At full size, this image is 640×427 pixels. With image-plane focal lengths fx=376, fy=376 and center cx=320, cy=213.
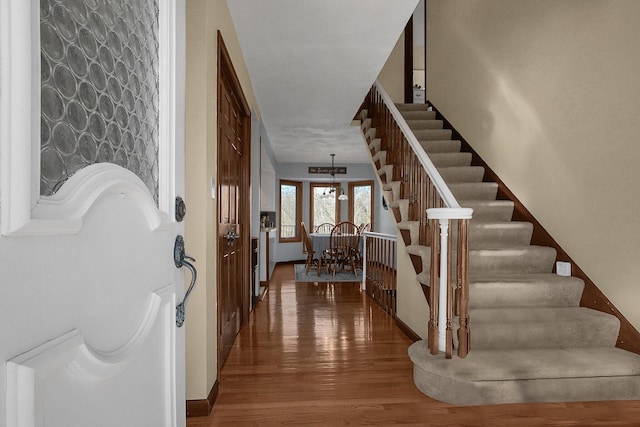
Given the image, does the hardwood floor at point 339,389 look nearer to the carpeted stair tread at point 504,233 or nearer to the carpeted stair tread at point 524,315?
the carpeted stair tread at point 524,315

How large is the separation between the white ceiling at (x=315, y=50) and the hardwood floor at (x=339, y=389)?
2553 millimetres

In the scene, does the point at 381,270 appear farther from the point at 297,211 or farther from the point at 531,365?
the point at 297,211

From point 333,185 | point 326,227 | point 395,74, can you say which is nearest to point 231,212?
point 395,74

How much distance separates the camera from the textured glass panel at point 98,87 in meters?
0.56

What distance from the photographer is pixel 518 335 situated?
97.0 inches

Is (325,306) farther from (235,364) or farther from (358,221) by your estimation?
(358,221)

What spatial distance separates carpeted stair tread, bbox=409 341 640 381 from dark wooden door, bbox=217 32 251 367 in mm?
1440

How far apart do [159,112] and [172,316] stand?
522mm

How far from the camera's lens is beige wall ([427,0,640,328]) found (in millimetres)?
2459

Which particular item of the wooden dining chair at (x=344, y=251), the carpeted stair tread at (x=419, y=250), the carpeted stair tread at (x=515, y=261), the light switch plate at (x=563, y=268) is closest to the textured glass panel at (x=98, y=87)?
the carpeted stair tread at (x=419, y=250)

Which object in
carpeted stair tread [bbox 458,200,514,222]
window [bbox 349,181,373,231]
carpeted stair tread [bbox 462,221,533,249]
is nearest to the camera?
carpeted stair tread [bbox 462,221,533,249]

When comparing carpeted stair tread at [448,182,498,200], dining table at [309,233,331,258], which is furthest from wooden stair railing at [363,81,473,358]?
dining table at [309,233,331,258]

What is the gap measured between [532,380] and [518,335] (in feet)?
1.18

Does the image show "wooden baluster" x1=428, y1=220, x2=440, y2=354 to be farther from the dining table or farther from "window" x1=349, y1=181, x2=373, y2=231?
"window" x1=349, y1=181, x2=373, y2=231
